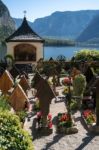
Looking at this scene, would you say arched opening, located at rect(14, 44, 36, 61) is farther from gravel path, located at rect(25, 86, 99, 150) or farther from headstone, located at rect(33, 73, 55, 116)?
headstone, located at rect(33, 73, 55, 116)

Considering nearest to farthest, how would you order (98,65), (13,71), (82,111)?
1. (82,111)
2. (13,71)
3. (98,65)

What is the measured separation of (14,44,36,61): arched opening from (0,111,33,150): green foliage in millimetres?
32005

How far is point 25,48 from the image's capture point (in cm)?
4347

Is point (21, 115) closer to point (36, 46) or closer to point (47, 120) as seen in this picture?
point (47, 120)

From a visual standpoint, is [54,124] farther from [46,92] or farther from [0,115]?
[0,115]

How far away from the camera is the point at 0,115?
37.5 feet

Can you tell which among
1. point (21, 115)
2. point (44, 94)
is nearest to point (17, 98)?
point (21, 115)

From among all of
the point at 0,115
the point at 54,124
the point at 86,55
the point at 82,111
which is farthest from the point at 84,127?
the point at 86,55

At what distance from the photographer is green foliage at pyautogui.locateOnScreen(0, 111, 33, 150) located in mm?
10438

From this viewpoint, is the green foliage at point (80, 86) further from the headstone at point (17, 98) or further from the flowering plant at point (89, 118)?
the headstone at point (17, 98)

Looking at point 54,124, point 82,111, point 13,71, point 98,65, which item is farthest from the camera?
point 98,65

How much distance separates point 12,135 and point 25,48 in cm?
3287

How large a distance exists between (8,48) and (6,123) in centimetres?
3268

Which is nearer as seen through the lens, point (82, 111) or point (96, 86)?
point (96, 86)
